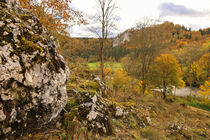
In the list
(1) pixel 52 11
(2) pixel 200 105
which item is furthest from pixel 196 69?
(1) pixel 52 11

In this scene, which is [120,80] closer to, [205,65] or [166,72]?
[166,72]

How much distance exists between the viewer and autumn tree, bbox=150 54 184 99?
18750 millimetres

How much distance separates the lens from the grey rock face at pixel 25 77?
1.97 meters

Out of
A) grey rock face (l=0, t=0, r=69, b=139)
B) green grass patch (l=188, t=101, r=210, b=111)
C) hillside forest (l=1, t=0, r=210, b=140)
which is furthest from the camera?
green grass patch (l=188, t=101, r=210, b=111)

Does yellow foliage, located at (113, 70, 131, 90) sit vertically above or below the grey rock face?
below

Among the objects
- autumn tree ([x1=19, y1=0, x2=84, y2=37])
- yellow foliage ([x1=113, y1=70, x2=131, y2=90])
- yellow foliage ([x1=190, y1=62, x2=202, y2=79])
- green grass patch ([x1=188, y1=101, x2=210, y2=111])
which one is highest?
autumn tree ([x1=19, y1=0, x2=84, y2=37])

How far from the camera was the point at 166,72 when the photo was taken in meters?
19.2

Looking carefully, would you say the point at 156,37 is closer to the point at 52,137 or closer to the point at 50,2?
the point at 50,2

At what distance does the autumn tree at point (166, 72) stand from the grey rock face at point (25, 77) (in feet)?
63.5

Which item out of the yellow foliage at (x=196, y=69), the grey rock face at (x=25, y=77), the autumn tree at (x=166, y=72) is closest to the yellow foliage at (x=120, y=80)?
the autumn tree at (x=166, y=72)

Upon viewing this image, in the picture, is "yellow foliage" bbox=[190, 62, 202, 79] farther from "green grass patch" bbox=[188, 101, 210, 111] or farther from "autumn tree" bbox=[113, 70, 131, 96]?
"autumn tree" bbox=[113, 70, 131, 96]

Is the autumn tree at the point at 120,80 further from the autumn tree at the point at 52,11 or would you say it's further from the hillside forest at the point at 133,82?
the autumn tree at the point at 52,11

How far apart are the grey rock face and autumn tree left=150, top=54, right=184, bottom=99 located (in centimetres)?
1936

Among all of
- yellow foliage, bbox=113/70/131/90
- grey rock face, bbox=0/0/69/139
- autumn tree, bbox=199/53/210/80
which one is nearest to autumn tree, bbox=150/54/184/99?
yellow foliage, bbox=113/70/131/90
